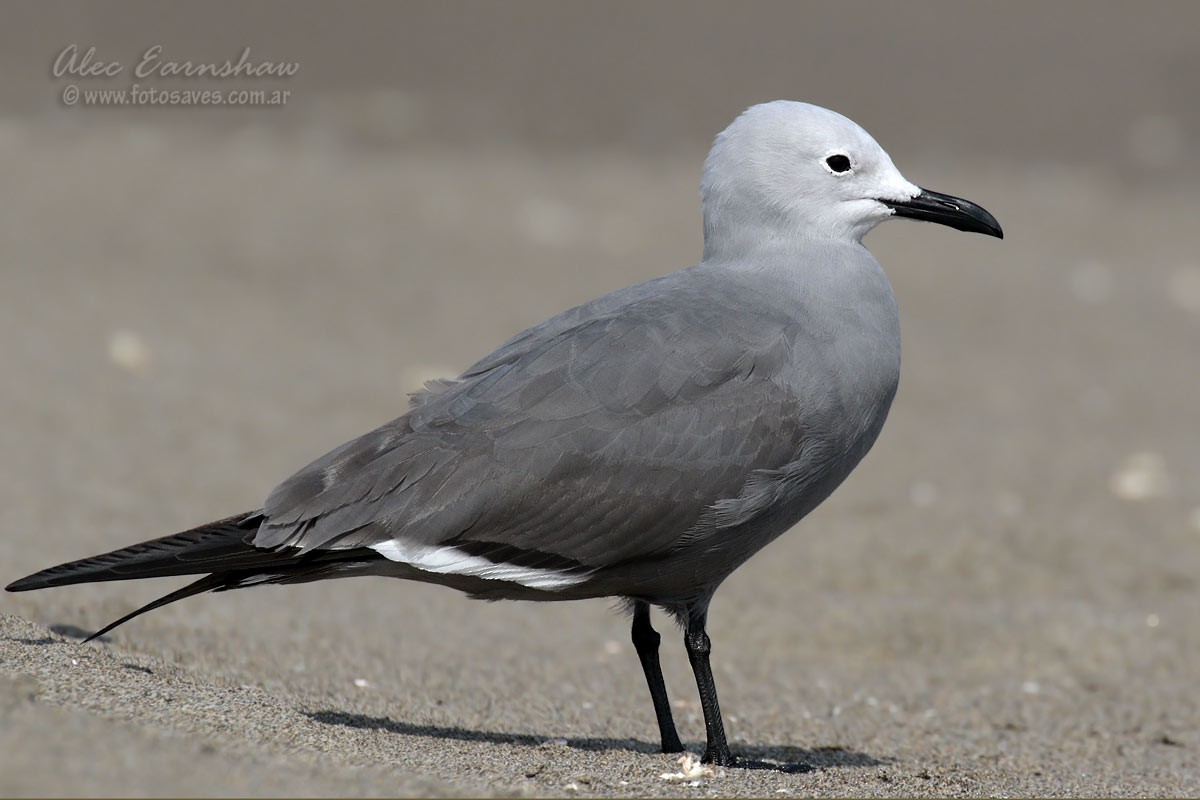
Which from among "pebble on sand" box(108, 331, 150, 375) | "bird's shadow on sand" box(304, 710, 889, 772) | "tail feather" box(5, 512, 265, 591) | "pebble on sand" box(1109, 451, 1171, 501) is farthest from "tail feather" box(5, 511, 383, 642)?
"pebble on sand" box(1109, 451, 1171, 501)

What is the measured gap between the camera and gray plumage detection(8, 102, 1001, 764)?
13.3ft

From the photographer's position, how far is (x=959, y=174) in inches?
520

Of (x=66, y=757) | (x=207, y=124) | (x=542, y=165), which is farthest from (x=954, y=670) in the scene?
(x=207, y=124)

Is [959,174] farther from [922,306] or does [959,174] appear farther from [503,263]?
[503,263]

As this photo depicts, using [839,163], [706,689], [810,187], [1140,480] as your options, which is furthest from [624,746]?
[1140,480]

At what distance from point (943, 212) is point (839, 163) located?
1.19ft

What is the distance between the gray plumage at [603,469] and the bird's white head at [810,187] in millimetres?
372

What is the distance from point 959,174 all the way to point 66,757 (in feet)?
36.9

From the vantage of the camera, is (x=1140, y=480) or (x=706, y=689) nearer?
(x=706, y=689)

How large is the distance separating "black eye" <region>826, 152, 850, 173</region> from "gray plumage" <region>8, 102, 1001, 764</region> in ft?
1.70

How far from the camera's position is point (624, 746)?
4.66 metres

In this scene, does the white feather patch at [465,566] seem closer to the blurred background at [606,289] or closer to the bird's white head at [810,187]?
the blurred background at [606,289]

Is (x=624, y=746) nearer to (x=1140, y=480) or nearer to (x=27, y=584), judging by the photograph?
(x=27, y=584)

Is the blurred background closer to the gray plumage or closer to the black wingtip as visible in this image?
the black wingtip
